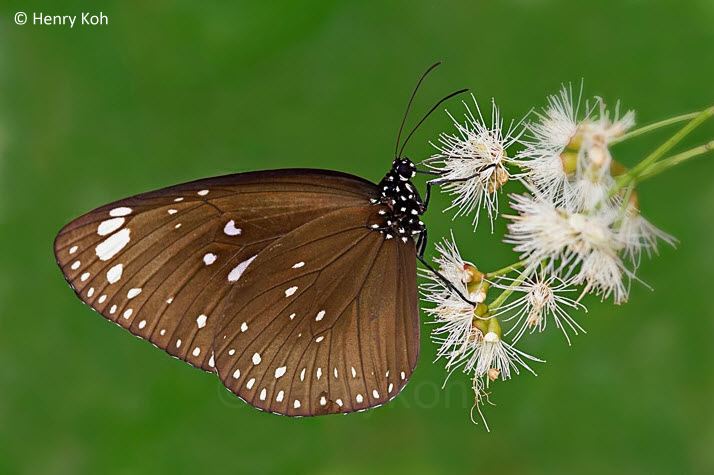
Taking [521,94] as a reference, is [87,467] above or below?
below

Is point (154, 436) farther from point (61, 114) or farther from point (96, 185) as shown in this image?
point (61, 114)

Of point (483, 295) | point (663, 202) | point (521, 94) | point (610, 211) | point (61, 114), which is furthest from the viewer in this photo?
point (61, 114)

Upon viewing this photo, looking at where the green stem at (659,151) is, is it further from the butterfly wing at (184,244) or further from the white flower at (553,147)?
the butterfly wing at (184,244)

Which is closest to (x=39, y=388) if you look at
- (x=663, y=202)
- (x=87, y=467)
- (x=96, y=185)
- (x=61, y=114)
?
(x=87, y=467)

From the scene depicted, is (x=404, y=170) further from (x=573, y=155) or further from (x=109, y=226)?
(x=109, y=226)

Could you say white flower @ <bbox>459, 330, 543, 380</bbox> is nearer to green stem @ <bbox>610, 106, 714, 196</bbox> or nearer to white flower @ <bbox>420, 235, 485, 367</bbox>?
white flower @ <bbox>420, 235, 485, 367</bbox>

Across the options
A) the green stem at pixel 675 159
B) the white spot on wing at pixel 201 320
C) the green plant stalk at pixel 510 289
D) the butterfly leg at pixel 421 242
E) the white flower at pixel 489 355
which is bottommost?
the white flower at pixel 489 355

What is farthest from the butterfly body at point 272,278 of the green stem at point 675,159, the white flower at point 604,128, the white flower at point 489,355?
the green stem at point 675,159
